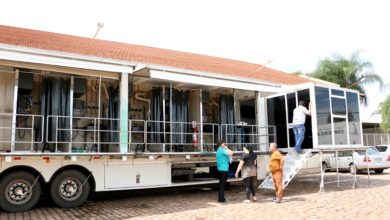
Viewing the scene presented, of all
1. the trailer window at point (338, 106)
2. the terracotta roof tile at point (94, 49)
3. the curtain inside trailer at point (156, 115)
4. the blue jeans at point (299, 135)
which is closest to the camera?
the terracotta roof tile at point (94, 49)

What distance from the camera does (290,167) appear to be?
469 inches

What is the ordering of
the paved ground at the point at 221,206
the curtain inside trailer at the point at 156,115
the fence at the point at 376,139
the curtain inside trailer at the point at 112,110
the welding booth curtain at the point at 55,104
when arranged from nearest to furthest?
the paved ground at the point at 221,206 < the welding booth curtain at the point at 55,104 < the curtain inside trailer at the point at 112,110 < the curtain inside trailer at the point at 156,115 < the fence at the point at 376,139

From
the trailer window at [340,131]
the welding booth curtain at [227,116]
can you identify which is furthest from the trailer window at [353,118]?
the welding booth curtain at [227,116]

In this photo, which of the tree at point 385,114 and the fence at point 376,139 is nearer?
the fence at point 376,139

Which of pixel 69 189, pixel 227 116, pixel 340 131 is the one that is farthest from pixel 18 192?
pixel 340 131

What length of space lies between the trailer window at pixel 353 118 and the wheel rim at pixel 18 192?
35.8ft

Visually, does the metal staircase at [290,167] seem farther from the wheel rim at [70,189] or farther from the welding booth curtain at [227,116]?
the wheel rim at [70,189]

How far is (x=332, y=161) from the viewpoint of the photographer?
20.1 m

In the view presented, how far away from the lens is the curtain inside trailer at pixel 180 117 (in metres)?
12.1

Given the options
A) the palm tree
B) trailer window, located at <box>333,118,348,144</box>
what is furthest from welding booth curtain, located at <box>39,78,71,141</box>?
the palm tree

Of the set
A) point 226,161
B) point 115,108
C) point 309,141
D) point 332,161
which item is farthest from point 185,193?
point 332,161

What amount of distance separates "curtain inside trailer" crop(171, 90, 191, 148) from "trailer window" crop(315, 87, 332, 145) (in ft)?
14.9

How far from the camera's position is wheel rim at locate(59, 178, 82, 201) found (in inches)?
359

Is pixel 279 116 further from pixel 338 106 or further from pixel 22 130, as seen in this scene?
pixel 22 130
